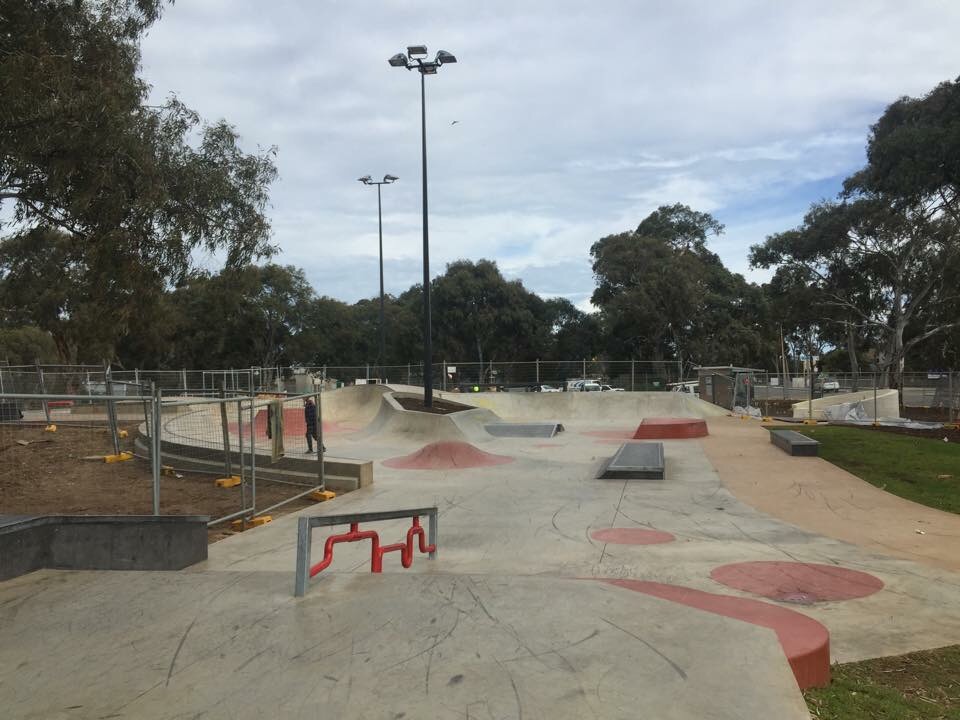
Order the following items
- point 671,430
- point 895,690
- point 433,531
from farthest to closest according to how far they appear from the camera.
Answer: point 671,430 < point 433,531 < point 895,690

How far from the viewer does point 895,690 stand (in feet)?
12.6

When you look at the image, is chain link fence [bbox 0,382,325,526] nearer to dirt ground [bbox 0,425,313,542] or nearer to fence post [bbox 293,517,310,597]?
dirt ground [bbox 0,425,313,542]

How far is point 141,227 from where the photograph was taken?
10.6 metres

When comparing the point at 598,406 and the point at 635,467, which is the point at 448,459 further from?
the point at 598,406

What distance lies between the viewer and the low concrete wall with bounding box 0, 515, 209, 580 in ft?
17.2

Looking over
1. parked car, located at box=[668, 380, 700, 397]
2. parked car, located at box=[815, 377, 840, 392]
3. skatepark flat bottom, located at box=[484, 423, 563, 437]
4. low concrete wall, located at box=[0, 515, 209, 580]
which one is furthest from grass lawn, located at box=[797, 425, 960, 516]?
parked car, located at box=[815, 377, 840, 392]

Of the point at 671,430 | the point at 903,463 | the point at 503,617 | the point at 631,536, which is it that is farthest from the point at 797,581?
the point at 671,430

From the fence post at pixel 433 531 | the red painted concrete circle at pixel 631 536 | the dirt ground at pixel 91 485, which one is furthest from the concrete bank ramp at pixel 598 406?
the fence post at pixel 433 531

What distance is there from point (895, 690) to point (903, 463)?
1121 centimetres

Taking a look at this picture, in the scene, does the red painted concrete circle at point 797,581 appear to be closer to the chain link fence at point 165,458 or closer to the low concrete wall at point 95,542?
the low concrete wall at point 95,542

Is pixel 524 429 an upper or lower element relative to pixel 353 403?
lower

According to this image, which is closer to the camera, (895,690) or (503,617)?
(895,690)

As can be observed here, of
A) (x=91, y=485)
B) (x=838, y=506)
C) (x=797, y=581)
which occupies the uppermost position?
(x=91, y=485)

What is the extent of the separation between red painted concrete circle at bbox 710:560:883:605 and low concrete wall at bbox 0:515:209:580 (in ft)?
16.3
